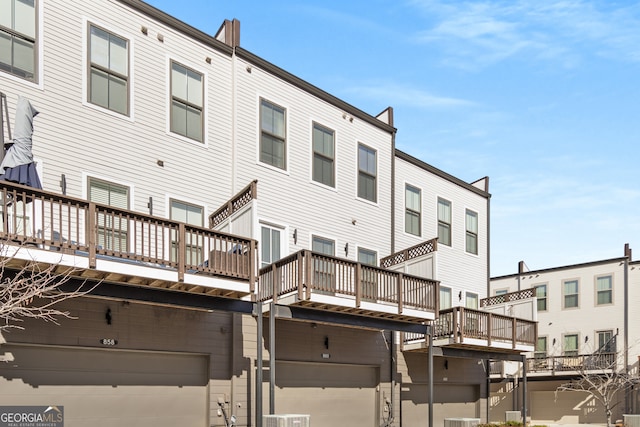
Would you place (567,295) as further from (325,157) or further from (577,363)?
(325,157)

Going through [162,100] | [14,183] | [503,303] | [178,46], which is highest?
[178,46]

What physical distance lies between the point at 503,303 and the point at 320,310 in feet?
43.7

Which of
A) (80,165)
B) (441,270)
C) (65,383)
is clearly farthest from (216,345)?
(441,270)

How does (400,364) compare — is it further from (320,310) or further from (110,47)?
(110,47)

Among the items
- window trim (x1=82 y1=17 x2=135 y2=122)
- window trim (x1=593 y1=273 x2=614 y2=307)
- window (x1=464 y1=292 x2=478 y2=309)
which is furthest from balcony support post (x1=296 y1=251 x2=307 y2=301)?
window trim (x1=593 y1=273 x2=614 y2=307)

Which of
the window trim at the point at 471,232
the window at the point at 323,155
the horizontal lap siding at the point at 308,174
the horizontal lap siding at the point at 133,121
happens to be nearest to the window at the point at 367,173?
the horizontal lap siding at the point at 308,174

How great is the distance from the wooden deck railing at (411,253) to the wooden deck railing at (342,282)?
1.18m

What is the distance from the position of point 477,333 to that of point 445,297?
13.1 feet

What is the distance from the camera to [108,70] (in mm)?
17031

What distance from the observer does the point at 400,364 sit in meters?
24.4

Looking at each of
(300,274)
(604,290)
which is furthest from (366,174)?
(604,290)

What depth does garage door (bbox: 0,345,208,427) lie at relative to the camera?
1443cm

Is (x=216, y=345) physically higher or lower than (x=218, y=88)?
lower

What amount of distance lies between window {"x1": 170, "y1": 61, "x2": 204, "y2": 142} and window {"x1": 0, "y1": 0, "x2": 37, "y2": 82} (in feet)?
12.6
